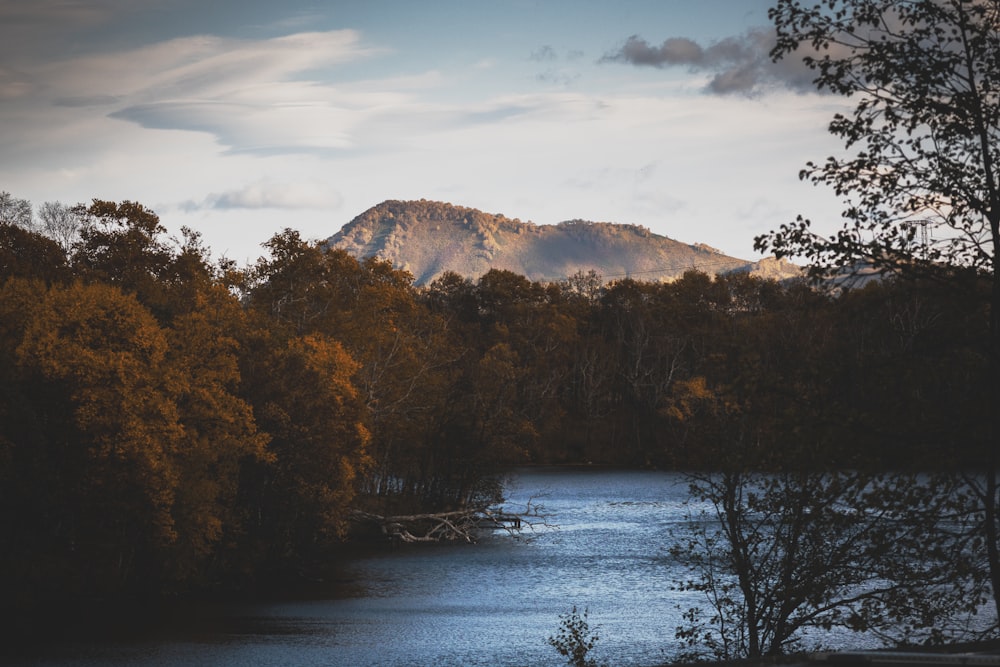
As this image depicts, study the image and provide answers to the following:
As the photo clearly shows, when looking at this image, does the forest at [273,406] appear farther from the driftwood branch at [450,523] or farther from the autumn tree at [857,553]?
the driftwood branch at [450,523]

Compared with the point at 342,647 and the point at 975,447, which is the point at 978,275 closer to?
the point at 975,447

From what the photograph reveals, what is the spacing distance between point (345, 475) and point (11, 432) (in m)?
13.9

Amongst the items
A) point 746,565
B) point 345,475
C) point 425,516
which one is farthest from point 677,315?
point 746,565

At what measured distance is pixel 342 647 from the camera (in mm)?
29125

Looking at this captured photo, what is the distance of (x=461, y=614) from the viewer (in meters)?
34.0

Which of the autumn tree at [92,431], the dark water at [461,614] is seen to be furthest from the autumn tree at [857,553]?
the autumn tree at [92,431]

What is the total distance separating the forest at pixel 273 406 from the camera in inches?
551

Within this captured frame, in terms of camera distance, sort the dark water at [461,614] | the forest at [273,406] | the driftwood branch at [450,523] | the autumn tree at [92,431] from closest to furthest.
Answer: the forest at [273,406] → the dark water at [461,614] → the autumn tree at [92,431] → the driftwood branch at [450,523]

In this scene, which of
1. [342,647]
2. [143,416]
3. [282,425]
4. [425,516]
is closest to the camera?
[342,647]

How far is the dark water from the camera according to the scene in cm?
2798

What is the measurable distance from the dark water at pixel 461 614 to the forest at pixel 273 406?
354 centimetres

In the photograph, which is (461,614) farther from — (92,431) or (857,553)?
(857,553)

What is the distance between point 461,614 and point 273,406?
1359 centimetres

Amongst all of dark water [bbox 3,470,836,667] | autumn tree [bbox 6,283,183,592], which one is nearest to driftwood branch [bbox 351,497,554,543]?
dark water [bbox 3,470,836,667]
